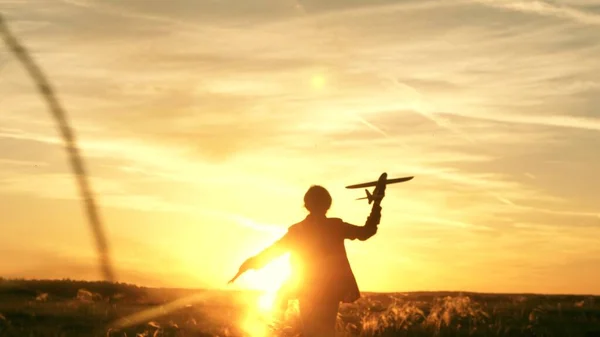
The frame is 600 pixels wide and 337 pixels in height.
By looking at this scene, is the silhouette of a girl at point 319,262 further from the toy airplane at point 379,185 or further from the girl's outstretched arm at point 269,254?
the toy airplane at point 379,185

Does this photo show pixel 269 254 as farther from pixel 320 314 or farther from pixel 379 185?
pixel 379 185

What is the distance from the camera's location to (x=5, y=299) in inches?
964

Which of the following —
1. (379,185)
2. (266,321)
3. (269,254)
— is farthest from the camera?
(266,321)

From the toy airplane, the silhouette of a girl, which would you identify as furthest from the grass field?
the toy airplane

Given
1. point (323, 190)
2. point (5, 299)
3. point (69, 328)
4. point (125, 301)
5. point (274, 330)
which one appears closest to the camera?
point (323, 190)

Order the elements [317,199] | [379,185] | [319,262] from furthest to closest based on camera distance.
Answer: [379,185]
[319,262]
[317,199]

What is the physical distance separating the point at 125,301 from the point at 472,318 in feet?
37.9

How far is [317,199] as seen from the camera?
15.3 m

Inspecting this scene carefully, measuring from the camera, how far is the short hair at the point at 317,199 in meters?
15.3

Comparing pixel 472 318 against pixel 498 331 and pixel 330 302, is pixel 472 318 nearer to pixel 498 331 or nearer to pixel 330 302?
pixel 498 331

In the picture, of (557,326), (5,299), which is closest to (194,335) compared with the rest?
(557,326)

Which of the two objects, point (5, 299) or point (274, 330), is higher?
point (274, 330)

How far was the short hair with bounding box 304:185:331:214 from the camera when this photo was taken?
15266 millimetres

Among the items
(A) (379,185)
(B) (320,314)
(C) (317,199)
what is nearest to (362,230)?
(C) (317,199)
